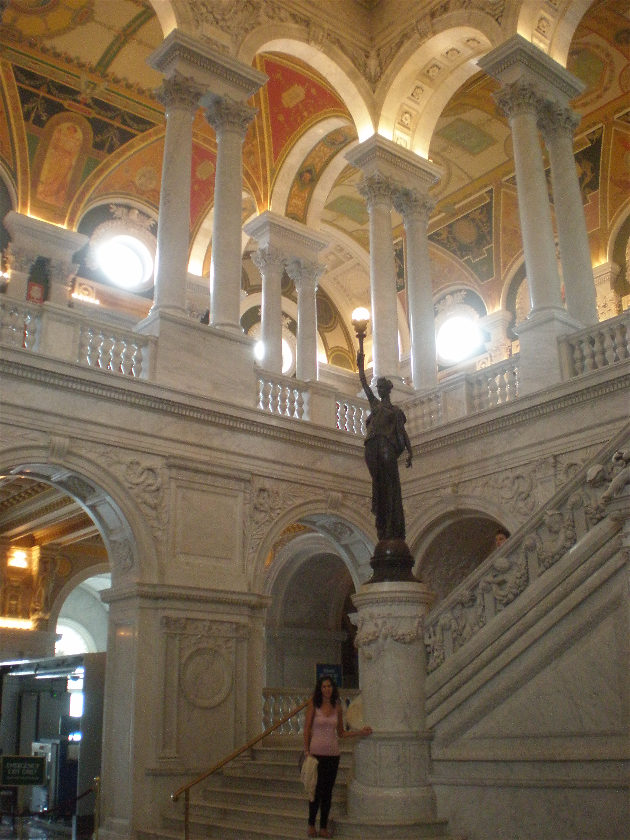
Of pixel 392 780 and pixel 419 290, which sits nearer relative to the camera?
pixel 392 780

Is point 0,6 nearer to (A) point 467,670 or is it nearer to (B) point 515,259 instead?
(A) point 467,670

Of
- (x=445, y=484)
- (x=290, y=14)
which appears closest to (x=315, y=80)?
(x=290, y=14)

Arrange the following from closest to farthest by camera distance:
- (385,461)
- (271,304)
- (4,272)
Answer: (385,461), (271,304), (4,272)

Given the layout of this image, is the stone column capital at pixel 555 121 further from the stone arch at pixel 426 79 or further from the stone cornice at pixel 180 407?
the stone cornice at pixel 180 407

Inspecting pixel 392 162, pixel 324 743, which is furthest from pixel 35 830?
pixel 392 162

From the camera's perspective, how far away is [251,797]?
9.41 meters

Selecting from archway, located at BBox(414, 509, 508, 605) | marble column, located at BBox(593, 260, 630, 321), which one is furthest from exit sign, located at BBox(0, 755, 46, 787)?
marble column, located at BBox(593, 260, 630, 321)

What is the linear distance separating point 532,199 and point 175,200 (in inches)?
204

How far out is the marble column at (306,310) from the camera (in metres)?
17.3

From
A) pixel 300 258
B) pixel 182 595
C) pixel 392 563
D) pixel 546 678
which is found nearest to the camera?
pixel 546 678

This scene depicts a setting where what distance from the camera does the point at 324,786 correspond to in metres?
7.37

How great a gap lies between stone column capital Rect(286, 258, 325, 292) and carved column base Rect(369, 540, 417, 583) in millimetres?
10290

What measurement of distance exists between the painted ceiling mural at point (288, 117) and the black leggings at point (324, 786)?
420 inches

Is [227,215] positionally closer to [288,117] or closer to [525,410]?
[288,117]
